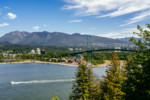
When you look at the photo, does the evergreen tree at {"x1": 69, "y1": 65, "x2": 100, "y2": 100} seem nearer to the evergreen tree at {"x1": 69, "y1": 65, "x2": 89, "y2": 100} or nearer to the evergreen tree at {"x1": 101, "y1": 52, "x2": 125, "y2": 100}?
the evergreen tree at {"x1": 69, "y1": 65, "x2": 89, "y2": 100}

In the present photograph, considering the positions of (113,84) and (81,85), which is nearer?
(113,84)

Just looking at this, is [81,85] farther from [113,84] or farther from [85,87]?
[113,84]

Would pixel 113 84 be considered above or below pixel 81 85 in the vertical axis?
above

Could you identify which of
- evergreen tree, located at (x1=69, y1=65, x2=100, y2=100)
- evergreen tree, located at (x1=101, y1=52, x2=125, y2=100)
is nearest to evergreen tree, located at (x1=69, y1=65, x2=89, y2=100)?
evergreen tree, located at (x1=69, y1=65, x2=100, y2=100)

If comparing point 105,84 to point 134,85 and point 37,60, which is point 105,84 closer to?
point 134,85

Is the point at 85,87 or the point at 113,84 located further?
the point at 85,87

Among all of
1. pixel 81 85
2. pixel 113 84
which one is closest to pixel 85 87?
pixel 81 85

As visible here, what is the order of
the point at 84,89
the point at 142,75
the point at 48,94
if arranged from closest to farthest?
the point at 142,75 → the point at 84,89 → the point at 48,94

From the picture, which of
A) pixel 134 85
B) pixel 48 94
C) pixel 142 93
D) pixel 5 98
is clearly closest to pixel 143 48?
pixel 142 93
